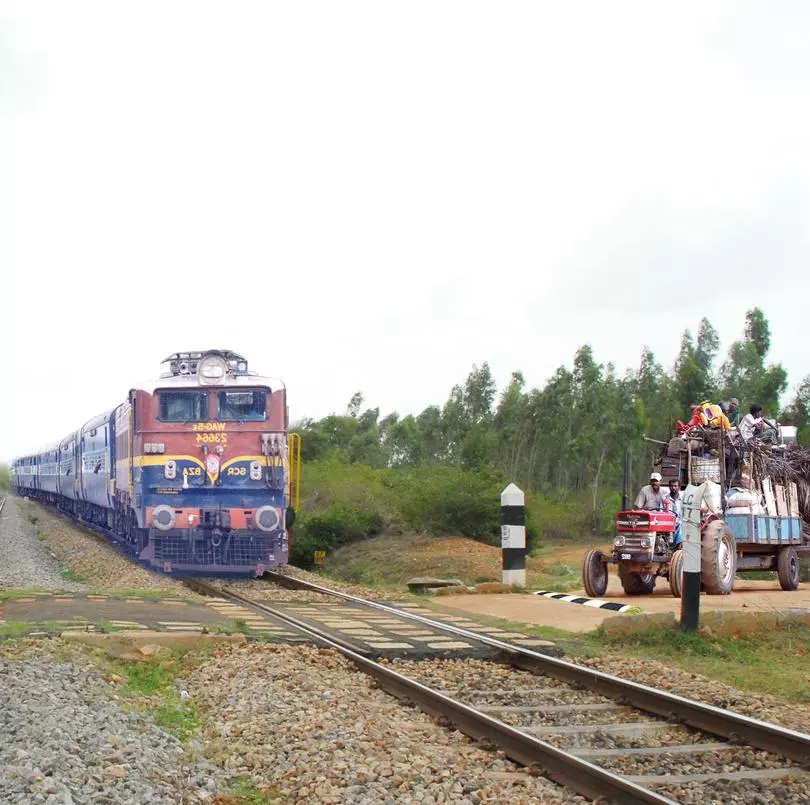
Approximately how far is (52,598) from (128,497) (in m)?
5.97

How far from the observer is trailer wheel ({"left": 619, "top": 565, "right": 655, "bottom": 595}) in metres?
14.8

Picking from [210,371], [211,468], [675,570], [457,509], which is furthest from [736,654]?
[457,509]

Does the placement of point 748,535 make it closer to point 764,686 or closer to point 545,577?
point 545,577

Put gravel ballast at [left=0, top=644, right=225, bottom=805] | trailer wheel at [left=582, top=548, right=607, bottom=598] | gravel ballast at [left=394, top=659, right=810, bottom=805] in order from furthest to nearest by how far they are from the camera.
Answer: trailer wheel at [left=582, top=548, right=607, bottom=598], gravel ballast at [left=394, top=659, right=810, bottom=805], gravel ballast at [left=0, top=644, right=225, bottom=805]

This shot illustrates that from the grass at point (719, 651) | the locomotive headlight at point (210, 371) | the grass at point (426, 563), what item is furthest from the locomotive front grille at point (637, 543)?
the locomotive headlight at point (210, 371)

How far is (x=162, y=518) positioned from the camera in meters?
16.7

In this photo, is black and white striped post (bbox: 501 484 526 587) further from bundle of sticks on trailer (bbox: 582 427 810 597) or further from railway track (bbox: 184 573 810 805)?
railway track (bbox: 184 573 810 805)

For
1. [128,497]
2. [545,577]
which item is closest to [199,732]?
[128,497]

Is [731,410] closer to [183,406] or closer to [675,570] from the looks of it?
[675,570]

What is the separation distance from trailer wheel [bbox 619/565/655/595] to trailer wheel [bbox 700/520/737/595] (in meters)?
1.01

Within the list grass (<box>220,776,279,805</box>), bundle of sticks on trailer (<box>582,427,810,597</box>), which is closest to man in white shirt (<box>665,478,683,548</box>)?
bundle of sticks on trailer (<box>582,427,810,597</box>)

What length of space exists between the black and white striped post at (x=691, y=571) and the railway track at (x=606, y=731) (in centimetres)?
216

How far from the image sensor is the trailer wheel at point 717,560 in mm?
13820

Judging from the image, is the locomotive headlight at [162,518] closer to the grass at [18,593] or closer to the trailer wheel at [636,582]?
the grass at [18,593]
